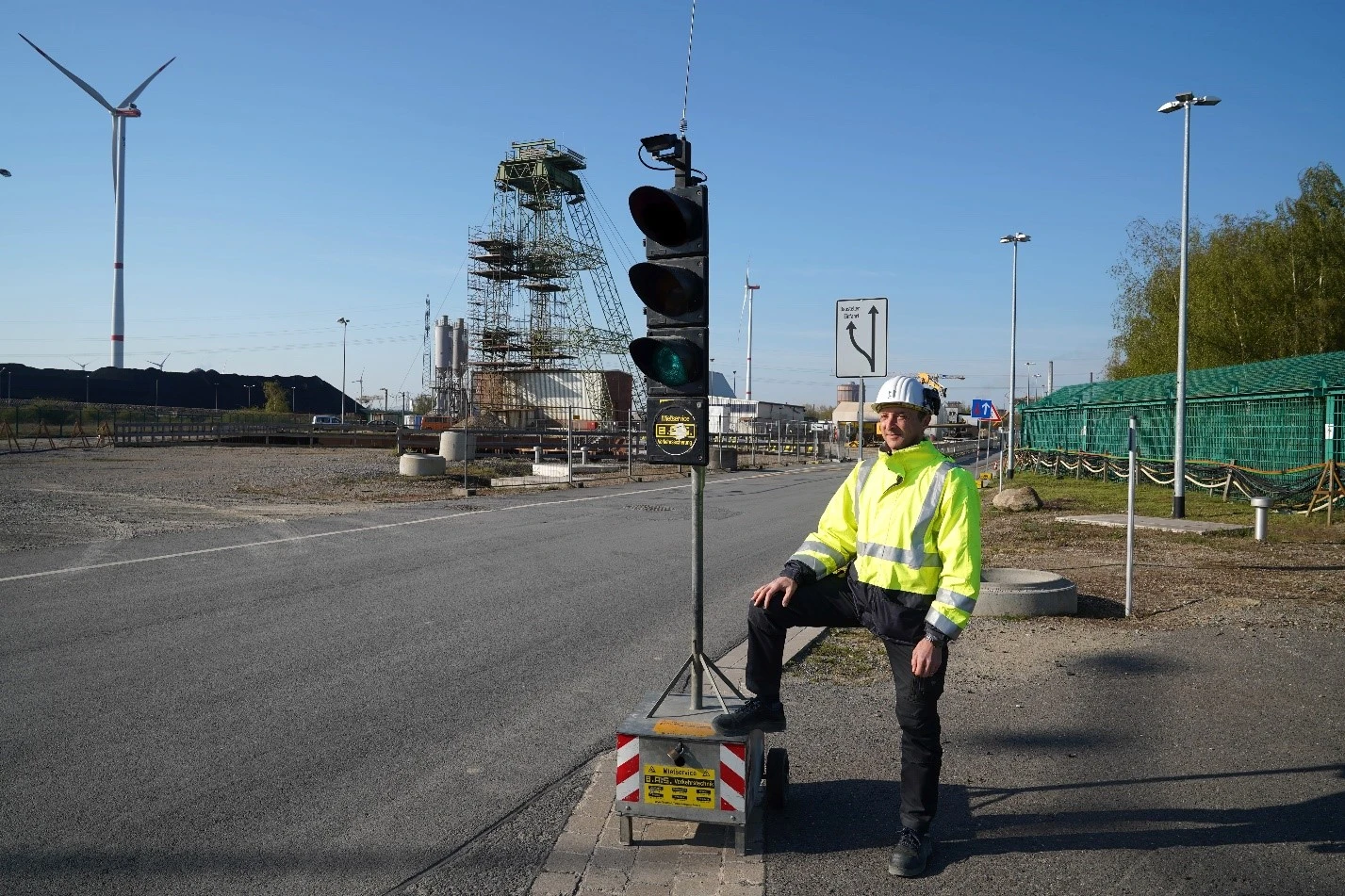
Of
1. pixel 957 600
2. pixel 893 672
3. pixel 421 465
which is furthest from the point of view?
pixel 421 465

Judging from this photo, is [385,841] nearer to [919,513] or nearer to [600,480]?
[919,513]

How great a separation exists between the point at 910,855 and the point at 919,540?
118 cm

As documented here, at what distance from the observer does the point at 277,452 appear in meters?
47.0

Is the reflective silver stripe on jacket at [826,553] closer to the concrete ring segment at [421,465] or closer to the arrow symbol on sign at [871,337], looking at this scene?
the arrow symbol on sign at [871,337]

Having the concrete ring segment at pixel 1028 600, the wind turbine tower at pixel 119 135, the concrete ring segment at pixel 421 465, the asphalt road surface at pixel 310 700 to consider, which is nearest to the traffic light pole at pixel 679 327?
the asphalt road surface at pixel 310 700

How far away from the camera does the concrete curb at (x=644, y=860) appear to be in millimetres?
3830

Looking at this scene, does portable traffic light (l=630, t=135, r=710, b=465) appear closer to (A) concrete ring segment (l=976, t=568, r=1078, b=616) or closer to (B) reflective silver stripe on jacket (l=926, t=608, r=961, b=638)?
(B) reflective silver stripe on jacket (l=926, t=608, r=961, b=638)

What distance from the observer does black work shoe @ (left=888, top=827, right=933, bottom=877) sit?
392 centimetres

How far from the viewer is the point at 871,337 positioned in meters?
12.4

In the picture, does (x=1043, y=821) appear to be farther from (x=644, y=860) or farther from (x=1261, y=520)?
(x=1261, y=520)

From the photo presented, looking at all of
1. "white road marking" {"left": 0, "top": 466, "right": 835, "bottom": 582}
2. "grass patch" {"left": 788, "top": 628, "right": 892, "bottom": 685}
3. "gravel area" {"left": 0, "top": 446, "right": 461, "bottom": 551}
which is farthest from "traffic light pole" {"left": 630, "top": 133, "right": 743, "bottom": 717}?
"gravel area" {"left": 0, "top": 446, "right": 461, "bottom": 551}

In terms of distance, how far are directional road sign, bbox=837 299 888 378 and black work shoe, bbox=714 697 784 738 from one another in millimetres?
8227

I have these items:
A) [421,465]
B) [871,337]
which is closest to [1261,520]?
[871,337]

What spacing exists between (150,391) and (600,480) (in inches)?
3454
